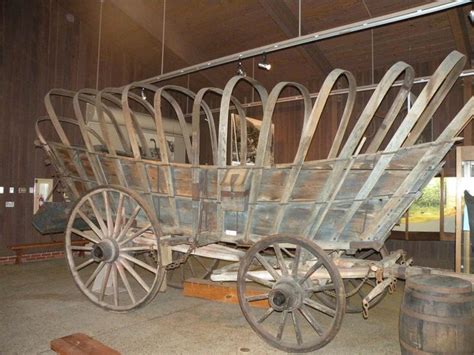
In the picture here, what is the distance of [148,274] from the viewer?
6.22m

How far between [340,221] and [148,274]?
154 inches

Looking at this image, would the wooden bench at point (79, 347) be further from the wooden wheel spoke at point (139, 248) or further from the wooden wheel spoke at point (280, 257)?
the wooden wheel spoke at point (280, 257)

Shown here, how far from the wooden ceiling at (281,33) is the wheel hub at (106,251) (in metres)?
4.86

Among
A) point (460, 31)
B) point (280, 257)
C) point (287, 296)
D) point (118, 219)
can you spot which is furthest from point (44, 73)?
point (460, 31)

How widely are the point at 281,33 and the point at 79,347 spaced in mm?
6674

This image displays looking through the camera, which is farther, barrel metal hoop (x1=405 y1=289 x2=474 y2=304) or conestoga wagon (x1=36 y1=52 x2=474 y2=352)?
conestoga wagon (x1=36 y1=52 x2=474 y2=352)

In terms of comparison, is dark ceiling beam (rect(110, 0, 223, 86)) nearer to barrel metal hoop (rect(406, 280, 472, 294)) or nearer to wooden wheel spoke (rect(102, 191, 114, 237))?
wooden wheel spoke (rect(102, 191, 114, 237))

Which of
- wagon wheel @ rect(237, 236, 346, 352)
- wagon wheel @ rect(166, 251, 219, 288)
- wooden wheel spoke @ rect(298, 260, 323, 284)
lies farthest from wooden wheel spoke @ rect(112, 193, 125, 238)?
wooden wheel spoke @ rect(298, 260, 323, 284)

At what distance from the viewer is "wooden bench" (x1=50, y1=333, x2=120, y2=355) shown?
2803mm

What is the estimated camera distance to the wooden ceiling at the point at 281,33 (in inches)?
267

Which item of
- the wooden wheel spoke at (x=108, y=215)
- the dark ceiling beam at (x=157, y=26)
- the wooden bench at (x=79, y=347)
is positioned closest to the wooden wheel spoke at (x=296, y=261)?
the wooden bench at (x=79, y=347)

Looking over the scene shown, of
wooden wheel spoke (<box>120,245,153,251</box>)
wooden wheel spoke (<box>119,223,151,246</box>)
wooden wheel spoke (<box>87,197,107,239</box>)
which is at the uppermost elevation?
wooden wheel spoke (<box>87,197,107,239</box>)

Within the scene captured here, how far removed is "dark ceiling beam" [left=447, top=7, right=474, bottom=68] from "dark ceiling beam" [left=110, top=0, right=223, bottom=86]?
5015 mm

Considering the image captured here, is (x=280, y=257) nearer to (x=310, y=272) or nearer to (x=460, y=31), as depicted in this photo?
(x=310, y=272)
